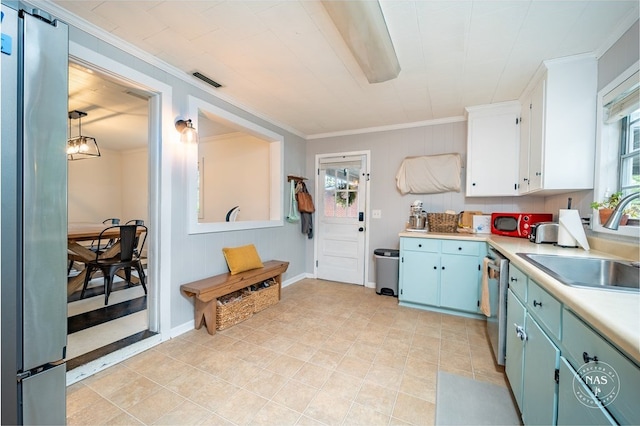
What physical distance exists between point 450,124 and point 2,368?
4086 mm

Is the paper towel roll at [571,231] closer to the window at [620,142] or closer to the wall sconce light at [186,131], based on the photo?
the window at [620,142]

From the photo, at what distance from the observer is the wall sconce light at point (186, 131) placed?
2342mm

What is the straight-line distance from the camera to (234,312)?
2.58 m

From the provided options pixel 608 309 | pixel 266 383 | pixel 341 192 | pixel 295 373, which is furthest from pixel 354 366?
pixel 341 192

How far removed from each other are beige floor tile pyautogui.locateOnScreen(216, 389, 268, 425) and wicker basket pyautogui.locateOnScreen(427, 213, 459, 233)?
8.98 feet

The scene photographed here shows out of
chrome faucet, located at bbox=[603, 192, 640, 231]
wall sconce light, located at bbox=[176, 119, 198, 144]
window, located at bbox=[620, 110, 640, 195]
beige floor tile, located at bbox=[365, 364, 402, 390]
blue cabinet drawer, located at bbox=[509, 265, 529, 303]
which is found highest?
wall sconce light, located at bbox=[176, 119, 198, 144]

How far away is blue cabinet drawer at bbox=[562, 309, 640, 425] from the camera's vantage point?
60 centimetres

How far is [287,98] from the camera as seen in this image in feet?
9.52

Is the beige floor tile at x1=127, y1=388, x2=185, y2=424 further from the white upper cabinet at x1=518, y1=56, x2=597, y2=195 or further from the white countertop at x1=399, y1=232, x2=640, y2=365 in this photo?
the white upper cabinet at x1=518, y1=56, x2=597, y2=195

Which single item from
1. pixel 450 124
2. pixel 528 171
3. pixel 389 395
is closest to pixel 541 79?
pixel 528 171

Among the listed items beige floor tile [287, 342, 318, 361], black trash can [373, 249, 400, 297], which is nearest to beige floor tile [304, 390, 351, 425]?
beige floor tile [287, 342, 318, 361]

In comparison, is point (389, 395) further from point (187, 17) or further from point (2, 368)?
point (187, 17)

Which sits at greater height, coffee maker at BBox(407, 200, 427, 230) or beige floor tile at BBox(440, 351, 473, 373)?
coffee maker at BBox(407, 200, 427, 230)

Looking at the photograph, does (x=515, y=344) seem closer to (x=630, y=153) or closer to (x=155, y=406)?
(x=630, y=153)
